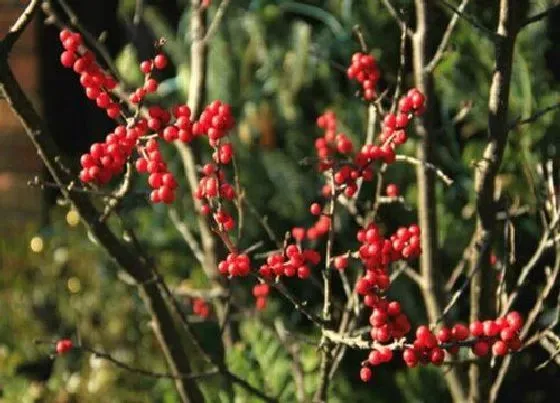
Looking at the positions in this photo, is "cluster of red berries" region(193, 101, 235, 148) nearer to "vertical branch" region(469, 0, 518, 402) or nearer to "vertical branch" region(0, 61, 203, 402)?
"vertical branch" region(0, 61, 203, 402)

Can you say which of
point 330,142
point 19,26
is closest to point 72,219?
point 330,142

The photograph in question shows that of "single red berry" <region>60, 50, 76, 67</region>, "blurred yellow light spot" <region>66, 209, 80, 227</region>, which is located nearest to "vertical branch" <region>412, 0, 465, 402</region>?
"single red berry" <region>60, 50, 76, 67</region>

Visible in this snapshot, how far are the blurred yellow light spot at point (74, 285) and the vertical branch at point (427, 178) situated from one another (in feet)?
6.44

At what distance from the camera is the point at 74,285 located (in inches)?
150

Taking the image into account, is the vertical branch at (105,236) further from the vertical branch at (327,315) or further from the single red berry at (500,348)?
the single red berry at (500,348)

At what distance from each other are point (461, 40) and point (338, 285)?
999 mm

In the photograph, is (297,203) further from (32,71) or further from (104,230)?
(32,71)

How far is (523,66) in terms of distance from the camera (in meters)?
2.93

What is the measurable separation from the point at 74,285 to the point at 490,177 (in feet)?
7.72

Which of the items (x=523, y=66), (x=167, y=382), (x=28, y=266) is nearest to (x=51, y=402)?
(x=167, y=382)

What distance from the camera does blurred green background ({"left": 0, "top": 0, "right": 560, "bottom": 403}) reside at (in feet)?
9.83

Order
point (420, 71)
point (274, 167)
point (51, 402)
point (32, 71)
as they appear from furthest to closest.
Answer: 1. point (32, 71)
2. point (274, 167)
3. point (51, 402)
4. point (420, 71)

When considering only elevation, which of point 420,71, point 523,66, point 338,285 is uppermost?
point 420,71

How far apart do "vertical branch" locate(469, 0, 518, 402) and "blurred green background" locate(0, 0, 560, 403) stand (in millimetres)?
645
